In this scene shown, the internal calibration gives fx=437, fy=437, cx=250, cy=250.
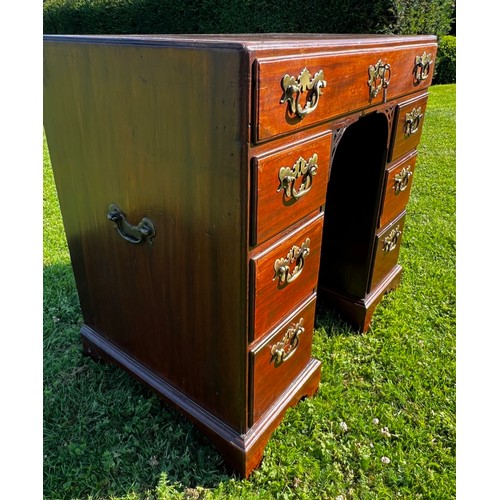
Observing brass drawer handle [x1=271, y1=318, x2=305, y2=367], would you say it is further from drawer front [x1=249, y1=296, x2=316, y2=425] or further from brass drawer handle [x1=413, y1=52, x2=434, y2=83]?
brass drawer handle [x1=413, y1=52, x2=434, y2=83]

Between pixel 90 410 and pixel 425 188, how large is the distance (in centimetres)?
323

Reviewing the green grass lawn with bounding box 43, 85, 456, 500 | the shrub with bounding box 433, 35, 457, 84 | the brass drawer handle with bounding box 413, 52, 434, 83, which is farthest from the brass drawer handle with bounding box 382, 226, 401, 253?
the shrub with bounding box 433, 35, 457, 84

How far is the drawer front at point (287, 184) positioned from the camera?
104 centimetres

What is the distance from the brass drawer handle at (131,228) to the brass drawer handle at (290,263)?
39 centimetres

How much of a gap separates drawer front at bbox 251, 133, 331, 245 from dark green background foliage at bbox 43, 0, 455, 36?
11.5 feet

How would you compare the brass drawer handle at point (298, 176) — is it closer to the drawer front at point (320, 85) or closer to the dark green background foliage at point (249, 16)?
the drawer front at point (320, 85)

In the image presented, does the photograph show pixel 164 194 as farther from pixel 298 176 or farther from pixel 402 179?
pixel 402 179

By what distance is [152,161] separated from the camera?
1185 mm

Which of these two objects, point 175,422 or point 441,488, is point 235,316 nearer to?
point 175,422

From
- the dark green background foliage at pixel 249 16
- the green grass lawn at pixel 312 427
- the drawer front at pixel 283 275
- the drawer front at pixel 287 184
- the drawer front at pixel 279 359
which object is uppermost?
the dark green background foliage at pixel 249 16

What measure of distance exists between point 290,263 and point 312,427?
0.72 metres

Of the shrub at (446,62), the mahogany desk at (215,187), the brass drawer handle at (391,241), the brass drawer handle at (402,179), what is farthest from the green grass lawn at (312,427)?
the shrub at (446,62)

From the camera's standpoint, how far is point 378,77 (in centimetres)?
142

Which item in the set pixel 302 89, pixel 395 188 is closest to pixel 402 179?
pixel 395 188
